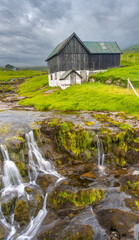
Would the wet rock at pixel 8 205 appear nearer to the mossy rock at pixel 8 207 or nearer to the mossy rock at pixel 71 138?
the mossy rock at pixel 8 207

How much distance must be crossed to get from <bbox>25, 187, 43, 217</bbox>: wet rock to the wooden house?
27.6m

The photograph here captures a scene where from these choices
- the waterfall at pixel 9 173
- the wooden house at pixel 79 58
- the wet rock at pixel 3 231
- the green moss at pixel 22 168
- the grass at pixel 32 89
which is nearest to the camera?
the wet rock at pixel 3 231

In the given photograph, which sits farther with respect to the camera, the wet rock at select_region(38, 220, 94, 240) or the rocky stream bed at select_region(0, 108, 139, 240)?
the rocky stream bed at select_region(0, 108, 139, 240)

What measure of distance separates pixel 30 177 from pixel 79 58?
111 feet

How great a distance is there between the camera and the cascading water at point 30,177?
27.7ft

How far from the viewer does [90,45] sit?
41.2 metres

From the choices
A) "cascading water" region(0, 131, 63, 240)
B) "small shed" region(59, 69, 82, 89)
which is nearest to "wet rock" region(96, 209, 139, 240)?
"cascading water" region(0, 131, 63, 240)

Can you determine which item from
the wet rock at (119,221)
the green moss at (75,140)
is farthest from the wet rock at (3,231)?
the green moss at (75,140)

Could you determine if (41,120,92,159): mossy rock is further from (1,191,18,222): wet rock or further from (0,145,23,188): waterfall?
(1,191,18,222): wet rock

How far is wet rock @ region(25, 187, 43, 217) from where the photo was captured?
9.20 m

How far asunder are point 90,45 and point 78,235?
43416mm

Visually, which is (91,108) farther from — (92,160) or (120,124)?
(92,160)

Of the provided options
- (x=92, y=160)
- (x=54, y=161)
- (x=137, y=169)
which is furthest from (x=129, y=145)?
(x=54, y=161)

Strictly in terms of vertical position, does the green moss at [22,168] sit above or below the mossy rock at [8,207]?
above
